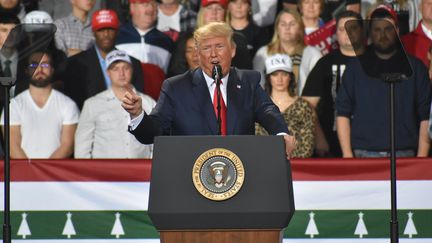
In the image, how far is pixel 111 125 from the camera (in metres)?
9.22

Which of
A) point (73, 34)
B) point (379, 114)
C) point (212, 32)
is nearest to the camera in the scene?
point (212, 32)

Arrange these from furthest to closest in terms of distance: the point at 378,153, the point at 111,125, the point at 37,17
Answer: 1. the point at 37,17
2. the point at 111,125
3. the point at 378,153

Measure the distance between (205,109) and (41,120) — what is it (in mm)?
3831

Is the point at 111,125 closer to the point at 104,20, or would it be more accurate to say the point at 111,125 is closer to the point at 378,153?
the point at 104,20

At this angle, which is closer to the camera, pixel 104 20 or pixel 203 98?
pixel 203 98

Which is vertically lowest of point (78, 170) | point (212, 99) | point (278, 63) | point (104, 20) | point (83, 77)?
point (78, 170)

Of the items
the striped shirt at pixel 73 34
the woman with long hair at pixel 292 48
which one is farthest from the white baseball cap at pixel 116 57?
the woman with long hair at pixel 292 48

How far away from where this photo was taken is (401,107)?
29.4 ft

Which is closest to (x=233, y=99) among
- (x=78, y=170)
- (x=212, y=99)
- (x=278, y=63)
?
(x=212, y=99)

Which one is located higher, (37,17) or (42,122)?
(37,17)

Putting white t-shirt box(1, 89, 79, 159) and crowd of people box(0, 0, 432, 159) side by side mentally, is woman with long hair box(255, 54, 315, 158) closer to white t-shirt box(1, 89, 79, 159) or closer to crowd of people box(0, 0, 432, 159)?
crowd of people box(0, 0, 432, 159)

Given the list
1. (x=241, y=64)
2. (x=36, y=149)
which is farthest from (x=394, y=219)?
(x=36, y=149)

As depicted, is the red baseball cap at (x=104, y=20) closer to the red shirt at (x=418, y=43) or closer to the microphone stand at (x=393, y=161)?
the red shirt at (x=418, y=43)

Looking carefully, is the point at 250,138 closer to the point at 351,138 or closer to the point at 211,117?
the point at 211,117
